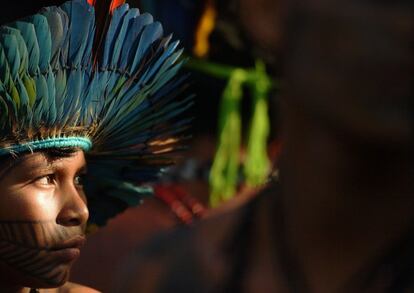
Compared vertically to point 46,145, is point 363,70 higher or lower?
higher

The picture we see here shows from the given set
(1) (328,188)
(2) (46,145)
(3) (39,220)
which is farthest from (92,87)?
(1) (328,188)

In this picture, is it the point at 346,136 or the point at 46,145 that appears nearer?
the point at 346,136

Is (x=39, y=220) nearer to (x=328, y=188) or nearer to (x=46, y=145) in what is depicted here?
(x=46, y=145)

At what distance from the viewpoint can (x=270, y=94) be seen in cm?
459

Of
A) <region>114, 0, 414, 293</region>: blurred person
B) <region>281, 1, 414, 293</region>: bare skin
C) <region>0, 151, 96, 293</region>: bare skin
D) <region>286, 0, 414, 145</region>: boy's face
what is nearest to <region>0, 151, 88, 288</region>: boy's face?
<region>0, 151, 96, 293</region>: bare skin

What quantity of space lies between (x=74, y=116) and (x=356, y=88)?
1499 millimetres

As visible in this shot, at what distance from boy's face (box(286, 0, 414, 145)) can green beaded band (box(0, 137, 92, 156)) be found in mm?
1407

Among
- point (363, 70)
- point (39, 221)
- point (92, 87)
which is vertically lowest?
point (39, 221)

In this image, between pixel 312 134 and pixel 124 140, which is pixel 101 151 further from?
pixel 312 134

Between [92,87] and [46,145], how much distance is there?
19 centimetres

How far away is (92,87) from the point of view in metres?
2.62

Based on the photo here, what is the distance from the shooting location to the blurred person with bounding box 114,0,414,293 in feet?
3.90

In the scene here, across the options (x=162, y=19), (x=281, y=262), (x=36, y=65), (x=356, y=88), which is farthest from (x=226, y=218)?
(x=162, y=19)

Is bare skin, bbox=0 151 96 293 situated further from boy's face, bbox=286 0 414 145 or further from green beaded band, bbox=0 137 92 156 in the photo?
boy's face, bbox=286 0 414 145
